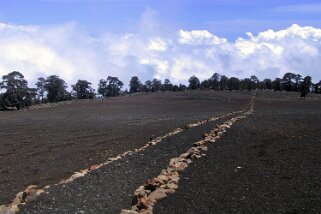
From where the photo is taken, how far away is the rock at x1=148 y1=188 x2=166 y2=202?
1172cm

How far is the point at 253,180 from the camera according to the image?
13.7 metres

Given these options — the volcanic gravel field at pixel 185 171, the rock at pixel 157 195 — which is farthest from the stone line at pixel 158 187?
the volcanic gravel field at pixel 185 171

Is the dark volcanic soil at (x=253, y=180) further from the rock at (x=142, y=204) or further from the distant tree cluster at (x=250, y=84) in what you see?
the distant tree cluster at (x=250, y=84)

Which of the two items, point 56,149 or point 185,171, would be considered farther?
point 56,149

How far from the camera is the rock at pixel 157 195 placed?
1172cm

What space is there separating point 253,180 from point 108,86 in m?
128

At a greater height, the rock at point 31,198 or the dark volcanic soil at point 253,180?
the dark volcanic soil at point 253,180

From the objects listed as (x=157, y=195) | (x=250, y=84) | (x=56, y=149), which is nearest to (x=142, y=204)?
(x=157, y=195)

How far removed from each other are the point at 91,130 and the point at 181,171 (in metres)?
21.6

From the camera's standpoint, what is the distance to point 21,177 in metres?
18.8

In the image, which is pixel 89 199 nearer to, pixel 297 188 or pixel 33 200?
pixel 33 200

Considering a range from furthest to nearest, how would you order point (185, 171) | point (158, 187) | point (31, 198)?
point (185, 171) → point (158, 187) → point (31, 198)

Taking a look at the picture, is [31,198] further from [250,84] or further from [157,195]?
[250,84]

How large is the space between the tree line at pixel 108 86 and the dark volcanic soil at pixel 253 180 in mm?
73555
